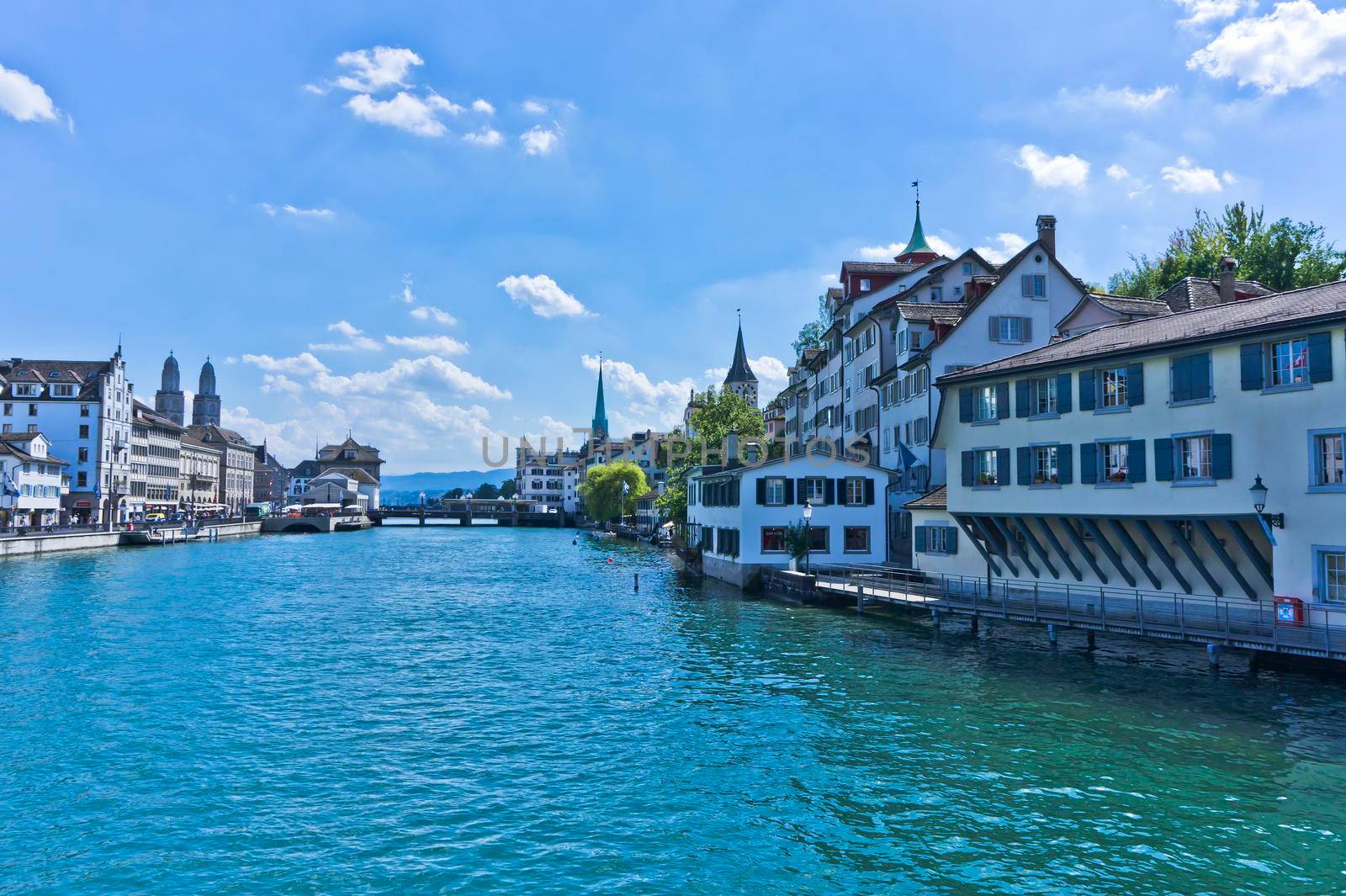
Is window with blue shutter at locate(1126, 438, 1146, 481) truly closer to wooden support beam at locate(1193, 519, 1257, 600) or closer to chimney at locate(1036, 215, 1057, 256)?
wooden support beam at locate(1193, 519, 1257, 600)

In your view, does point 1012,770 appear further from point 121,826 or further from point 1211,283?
point 1211,283

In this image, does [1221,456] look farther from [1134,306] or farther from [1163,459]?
[1134,306]

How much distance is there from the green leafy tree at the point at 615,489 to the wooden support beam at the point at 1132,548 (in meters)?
124

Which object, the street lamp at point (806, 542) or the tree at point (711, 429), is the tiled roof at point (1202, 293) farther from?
the tree at point (711, 429)

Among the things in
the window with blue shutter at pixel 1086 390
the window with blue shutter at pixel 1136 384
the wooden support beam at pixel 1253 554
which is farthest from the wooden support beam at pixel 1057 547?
the wooden support beam at pixel 1253 554

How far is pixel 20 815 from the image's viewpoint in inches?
741

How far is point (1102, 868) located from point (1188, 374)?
71.7 ft

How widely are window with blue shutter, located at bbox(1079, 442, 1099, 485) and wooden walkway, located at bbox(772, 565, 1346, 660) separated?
4667 mm

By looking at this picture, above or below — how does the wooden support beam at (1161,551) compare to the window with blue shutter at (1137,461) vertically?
below

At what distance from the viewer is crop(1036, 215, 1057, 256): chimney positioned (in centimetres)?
5784

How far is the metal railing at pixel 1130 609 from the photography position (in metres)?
27.1

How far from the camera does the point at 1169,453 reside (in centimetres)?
3225

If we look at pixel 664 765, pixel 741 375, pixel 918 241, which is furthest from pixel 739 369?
pixel 664 765

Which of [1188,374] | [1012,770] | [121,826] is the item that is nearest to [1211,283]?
[1188,374]
